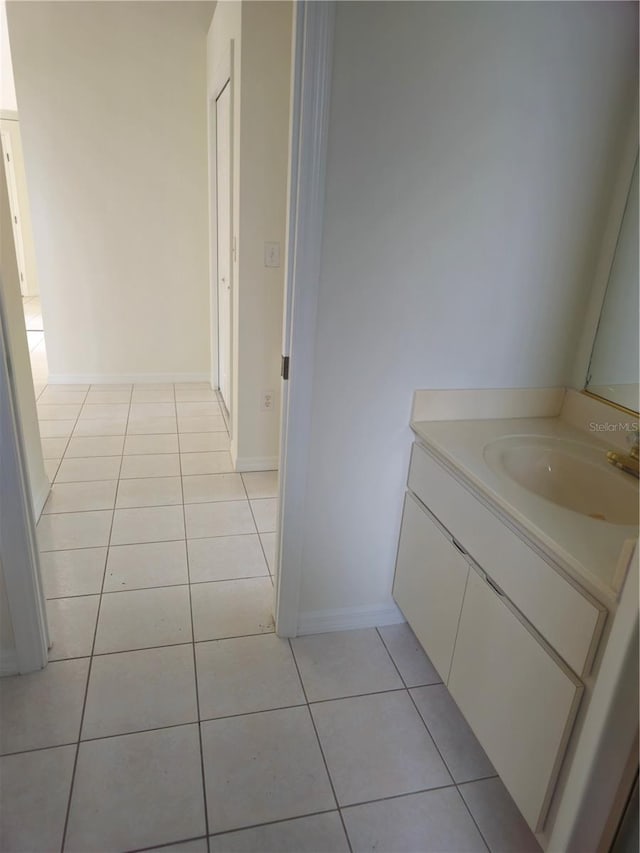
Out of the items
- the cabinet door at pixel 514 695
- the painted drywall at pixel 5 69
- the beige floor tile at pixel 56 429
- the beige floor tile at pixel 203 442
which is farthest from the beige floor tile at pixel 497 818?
the painted drywall at pixel 5 69

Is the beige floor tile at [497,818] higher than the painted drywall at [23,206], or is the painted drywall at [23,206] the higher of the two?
the painted drywall at [23,206]

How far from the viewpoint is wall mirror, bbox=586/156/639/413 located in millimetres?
1591

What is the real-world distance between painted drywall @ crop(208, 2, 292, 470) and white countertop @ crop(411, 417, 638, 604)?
4.78 ft

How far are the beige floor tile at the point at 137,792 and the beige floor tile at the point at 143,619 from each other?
37 centimetres

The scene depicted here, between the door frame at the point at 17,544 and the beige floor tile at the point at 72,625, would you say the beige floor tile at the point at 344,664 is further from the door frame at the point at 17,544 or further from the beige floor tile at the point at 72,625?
the door frame at the point at 17,544

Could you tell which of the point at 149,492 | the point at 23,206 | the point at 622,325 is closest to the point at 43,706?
the point at 149,492

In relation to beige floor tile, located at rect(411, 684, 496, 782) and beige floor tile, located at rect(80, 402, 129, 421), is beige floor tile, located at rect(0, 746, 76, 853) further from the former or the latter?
beige floor tile, located at rect(80, 402, 129, 421)

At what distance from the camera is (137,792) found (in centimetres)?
142

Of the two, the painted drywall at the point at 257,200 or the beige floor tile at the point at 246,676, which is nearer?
the beige floor tile at the point at 246,676

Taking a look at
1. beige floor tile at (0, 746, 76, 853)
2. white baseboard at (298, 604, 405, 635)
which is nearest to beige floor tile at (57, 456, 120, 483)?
white baseboard at (298, 604, 405, 635)

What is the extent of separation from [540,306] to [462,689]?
1.17 metres

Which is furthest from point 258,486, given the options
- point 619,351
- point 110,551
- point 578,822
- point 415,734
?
point 578,822

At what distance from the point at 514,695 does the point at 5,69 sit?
6689 millimetres

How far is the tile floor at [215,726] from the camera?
136cm
